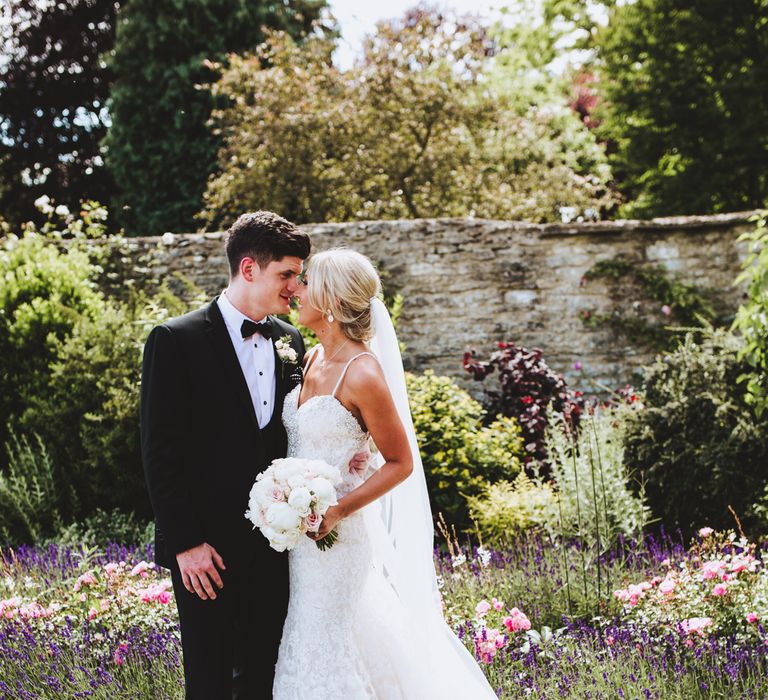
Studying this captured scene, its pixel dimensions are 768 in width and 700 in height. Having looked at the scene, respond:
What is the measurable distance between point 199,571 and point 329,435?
629mm

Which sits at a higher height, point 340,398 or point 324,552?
point 340,398

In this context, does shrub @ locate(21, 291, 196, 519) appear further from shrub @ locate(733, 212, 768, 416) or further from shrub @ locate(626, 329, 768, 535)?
shrub @ locate(733, 212, 768, 416)

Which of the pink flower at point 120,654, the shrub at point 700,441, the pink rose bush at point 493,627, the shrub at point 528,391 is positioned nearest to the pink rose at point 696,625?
the pink rose bush at point 493,627

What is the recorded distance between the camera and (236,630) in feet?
9.34

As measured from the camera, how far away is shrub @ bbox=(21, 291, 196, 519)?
608 cm

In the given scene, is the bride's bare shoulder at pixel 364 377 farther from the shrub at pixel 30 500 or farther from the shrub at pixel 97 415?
the shrub at pixel 30 500

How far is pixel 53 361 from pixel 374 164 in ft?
19.9

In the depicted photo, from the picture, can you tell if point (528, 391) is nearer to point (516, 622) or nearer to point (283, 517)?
point (516, 622)

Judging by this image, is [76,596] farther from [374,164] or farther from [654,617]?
[374,164]

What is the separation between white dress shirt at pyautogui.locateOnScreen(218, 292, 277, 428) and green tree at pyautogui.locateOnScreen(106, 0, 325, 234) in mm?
11571

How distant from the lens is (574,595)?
3936 millimetres

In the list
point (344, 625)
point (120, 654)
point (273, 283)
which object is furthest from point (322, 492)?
point (120, 654)

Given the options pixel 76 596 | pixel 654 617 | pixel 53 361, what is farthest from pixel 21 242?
pixel 654 617

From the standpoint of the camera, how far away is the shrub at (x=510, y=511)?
5.19 metres
